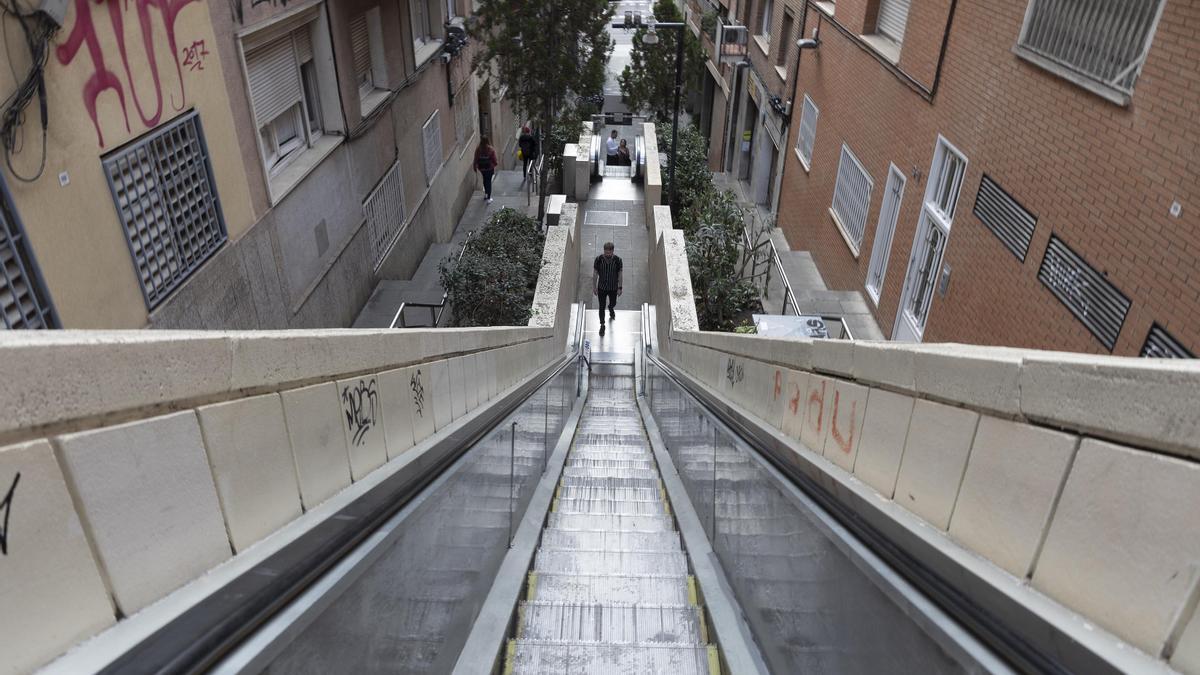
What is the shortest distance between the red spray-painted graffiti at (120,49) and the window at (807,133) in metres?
12.0

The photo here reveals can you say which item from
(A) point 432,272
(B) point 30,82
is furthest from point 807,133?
(B) point 30,82

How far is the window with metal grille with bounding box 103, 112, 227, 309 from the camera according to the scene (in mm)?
5195

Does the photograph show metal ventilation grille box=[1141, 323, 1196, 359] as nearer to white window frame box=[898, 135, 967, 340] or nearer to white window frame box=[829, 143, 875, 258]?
white window frame box=[898, 135, 967, 340]

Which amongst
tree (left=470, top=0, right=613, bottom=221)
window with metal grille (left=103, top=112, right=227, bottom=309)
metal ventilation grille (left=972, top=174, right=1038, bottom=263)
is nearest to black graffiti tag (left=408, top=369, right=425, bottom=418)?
window with metal grille (left=103, top=112, right=227, bottom=309)

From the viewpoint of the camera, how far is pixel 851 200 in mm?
12539

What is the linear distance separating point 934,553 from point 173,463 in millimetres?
1565

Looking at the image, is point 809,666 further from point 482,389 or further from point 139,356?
point 482,389

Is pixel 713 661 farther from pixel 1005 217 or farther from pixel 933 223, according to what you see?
pixel 933 223

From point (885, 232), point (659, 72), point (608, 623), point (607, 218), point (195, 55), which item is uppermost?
→ point (195, 55)

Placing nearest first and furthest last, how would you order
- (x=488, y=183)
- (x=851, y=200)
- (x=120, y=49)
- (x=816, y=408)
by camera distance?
(x=816, y=408) → (x=120, y=49) → (x=851, y=200) → (x=488, y=183)

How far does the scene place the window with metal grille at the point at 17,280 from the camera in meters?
3.94

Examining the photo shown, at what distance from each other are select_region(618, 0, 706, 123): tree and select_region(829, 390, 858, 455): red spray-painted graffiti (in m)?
24.8

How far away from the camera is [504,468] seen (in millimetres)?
4168

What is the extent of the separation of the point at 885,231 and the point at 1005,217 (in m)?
3.45
